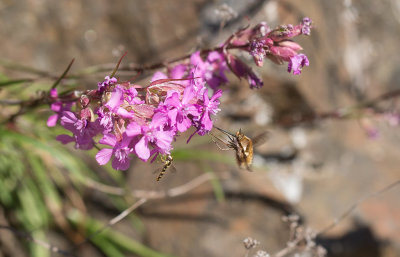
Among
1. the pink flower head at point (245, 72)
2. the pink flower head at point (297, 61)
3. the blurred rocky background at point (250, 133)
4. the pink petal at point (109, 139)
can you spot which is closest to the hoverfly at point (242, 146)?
the pink flower head at point (245, 72)

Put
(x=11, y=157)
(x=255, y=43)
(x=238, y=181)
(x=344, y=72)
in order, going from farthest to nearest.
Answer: (x=344, y=72) < (x=238, y=181) < (x=11, y=157) < (x=255, y=43)

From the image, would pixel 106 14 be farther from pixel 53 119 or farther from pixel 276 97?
pixel 53 119

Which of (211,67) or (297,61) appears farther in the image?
(211,67)

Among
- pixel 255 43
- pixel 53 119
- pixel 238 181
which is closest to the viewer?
pixel 255 43

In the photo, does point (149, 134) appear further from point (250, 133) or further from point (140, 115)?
point (250, 133)

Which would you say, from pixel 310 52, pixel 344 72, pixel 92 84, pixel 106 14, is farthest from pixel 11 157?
pixel 344 72

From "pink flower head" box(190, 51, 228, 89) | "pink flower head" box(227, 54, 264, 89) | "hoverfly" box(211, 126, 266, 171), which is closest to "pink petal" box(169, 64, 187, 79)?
"pink flower head" box(190, 51, 228, 89)

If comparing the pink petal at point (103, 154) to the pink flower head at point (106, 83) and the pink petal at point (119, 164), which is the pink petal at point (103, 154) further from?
the pink flower head at point (106, 83)

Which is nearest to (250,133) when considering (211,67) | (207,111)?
(211,67)
